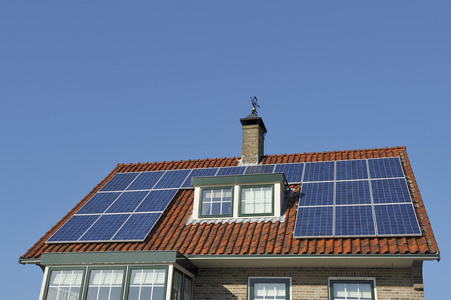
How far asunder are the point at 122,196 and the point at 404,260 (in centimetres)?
1157

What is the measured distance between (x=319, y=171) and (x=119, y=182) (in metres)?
9.16

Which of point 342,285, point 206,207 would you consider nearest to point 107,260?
point 206,207

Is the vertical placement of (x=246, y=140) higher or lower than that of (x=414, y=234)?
higher

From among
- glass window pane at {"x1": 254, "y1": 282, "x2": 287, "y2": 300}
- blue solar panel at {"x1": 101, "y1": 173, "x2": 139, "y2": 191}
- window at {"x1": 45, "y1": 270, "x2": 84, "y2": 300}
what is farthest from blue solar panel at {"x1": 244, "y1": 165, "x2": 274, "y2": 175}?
window at {"x1": 45, "y1": 270, "x2": 84, "y2": 300}

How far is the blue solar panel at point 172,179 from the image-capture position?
19.8 m

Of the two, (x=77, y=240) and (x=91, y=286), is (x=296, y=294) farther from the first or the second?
(x=77, y=240)

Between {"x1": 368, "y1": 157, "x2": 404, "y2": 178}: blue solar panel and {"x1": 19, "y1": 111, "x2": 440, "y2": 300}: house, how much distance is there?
0.04 metres

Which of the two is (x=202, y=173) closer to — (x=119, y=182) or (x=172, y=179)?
(x=172, y=179)

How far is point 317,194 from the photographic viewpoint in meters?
17.1

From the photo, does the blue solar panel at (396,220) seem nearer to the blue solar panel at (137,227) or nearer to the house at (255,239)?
the house at (255,239)

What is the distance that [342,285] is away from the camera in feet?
46.5

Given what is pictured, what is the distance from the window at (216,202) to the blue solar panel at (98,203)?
170 inches

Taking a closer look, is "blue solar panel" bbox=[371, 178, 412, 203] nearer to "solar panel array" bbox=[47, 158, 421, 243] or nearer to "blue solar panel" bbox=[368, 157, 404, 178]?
"solar panel array" bbox=[47, 158, 421, 243]

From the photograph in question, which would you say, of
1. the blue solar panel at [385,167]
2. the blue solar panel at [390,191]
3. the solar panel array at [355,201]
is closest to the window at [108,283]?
the solar panel array at [355,201]
